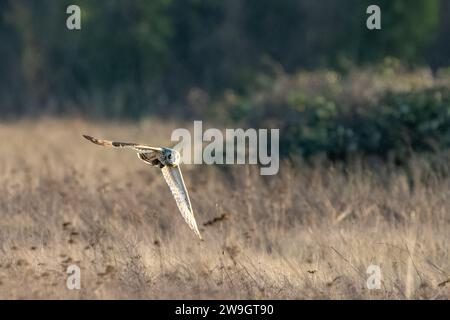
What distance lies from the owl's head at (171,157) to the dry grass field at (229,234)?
27.1 inches

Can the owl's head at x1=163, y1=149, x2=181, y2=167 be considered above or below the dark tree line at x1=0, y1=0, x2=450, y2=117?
below

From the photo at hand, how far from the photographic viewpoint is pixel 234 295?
21.6ft

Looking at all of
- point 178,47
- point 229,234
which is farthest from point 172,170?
point 178,47

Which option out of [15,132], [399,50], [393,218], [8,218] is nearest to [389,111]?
[393,218]

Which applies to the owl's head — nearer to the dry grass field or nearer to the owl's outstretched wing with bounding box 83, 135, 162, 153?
the owl's outstretched wing with bounding box 83, 135, 162, 153

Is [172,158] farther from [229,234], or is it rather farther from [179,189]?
[229,234]

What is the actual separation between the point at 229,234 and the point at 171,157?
5.06 ft

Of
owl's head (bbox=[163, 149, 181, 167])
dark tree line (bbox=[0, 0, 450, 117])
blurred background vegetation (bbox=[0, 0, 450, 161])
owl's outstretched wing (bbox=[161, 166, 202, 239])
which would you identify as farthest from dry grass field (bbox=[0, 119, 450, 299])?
dark tree line (bbox=[0, 0, 450, 117])

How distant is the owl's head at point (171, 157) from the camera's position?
706 cm

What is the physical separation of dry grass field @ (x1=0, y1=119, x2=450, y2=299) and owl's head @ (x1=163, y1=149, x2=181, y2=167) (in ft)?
2.26

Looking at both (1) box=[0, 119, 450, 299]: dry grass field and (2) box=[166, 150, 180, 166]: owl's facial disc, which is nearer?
(1) box=[0, 119, 450, 299]: dry grass field

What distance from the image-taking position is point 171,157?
7090mm

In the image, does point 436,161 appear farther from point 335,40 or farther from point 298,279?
point 335,40

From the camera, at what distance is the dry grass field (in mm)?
6836
